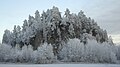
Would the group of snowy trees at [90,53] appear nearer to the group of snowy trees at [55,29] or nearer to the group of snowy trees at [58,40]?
the group of snowy trees at [58,40]

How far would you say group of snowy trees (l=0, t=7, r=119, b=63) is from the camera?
95.8m

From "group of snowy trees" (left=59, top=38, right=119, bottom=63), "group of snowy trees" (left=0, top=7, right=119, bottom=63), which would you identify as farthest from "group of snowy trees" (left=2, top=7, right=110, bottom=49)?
"group of snowy trees" (left=59, top=38, right=119, bottom=63)

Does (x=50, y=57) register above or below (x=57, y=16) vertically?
below

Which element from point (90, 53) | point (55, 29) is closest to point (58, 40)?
point (55, 29)

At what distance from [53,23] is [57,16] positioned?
Result: 5.87m

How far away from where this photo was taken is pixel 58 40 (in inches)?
4456

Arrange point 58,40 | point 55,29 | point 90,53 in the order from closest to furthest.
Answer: point 90,53
point 58,40
point 55,29

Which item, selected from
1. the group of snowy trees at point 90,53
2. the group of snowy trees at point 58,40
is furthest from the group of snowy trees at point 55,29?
the group of snowy trees at point 90,53

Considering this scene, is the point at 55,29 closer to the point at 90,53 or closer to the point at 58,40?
the point at 58,40

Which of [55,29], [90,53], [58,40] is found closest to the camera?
[90,53]

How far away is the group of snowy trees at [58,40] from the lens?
3770 inches

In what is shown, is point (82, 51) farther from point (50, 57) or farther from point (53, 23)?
point (53, 23)

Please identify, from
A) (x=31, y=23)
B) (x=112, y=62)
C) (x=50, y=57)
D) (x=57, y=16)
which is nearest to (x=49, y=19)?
(x=57, y=16)

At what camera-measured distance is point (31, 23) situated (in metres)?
129
